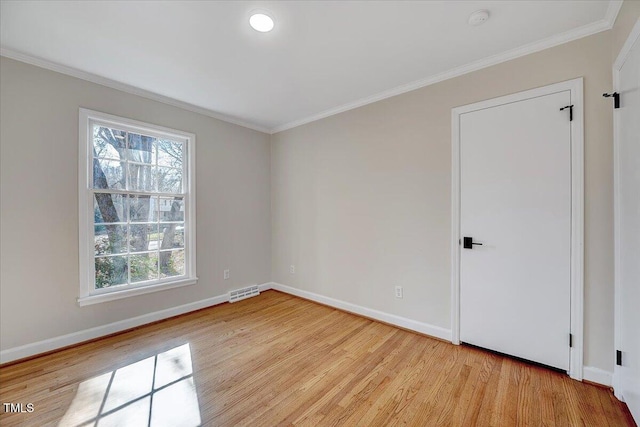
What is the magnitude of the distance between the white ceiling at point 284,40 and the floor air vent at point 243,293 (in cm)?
265

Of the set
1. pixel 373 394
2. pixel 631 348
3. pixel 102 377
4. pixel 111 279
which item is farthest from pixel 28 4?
pixel 631 348

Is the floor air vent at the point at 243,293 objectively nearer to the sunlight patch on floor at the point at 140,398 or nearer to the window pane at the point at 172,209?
the window pane at the point at 172,209

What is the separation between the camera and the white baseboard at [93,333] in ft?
7.09

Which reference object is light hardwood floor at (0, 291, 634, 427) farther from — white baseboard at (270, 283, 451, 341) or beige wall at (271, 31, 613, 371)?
beige wall at (271, 31, 613, 371)

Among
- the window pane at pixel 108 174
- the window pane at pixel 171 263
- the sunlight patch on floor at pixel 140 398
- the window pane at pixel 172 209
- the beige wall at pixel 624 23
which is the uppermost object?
the beige wall at pixel 624 23

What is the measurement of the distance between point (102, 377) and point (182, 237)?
1.62 meters

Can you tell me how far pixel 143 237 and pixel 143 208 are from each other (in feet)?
1.09

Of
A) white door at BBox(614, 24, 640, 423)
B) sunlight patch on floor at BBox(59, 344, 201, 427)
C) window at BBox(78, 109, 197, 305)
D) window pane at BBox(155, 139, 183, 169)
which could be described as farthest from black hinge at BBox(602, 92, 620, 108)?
window pane at BBox(155, 139, 183, 169)

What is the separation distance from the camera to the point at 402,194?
9.11 ft

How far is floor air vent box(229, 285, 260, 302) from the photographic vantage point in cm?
365

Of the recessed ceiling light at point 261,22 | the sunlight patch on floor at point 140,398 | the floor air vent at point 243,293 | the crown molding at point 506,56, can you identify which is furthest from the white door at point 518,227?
the floor air vent at point 243,293

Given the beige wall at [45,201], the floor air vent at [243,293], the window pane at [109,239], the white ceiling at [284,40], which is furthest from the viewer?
the floor air vent at [243,293]

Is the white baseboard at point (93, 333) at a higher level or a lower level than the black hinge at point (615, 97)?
lower

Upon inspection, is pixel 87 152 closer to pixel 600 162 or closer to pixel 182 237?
pixel 182 237
